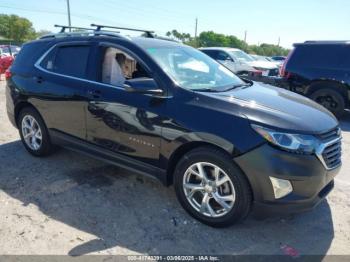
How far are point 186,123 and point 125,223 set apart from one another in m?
1.16

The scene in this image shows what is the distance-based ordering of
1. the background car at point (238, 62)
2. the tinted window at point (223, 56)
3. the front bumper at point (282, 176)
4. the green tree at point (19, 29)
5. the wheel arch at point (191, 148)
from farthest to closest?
1. the green tree at point (19, 29)
2. the tinted window at point (223, 56)
3. the background car at point (238, 62)
4. the wheel arch at point (191, 148)
5. the front bumper at point (282, 176)

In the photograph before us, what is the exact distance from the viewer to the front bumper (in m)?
2.82

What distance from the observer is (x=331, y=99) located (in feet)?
26.2

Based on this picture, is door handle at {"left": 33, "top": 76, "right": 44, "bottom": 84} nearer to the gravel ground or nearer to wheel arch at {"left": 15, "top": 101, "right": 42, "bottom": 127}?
wheel arch at {"left": 15, "top": 101, "right": 42, "bottom": 127}

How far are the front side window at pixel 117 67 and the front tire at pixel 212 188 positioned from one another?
4.14 ft

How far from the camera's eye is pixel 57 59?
14.6ft

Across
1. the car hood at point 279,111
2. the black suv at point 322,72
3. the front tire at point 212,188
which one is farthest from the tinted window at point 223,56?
the front tire at point 212,188

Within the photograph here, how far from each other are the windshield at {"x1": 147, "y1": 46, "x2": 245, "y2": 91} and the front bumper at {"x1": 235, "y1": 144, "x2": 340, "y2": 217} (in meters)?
1.04

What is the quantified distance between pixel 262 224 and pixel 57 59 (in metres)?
3.24

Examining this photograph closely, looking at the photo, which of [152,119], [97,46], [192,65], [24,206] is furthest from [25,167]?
[192,65]

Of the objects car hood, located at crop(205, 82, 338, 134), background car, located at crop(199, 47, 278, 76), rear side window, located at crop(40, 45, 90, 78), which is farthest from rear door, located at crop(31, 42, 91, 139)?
background car, located at crop(199, 47, 278, 76)

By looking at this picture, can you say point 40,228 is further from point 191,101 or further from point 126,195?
point 191,101

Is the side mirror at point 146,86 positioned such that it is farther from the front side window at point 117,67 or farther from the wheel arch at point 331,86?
the wheel arch at point 331,86

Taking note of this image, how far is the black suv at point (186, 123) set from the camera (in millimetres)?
2896
